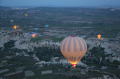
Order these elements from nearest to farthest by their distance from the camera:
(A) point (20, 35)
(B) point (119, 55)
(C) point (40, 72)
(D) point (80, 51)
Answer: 1. (D) point (80, 51)
2. (C) point (40, 72)
3. (B) point (119, 55)
4. (A) point (20, 35)

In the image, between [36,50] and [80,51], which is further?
[36,50]

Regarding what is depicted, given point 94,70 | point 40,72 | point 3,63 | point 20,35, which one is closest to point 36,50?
point 3,63

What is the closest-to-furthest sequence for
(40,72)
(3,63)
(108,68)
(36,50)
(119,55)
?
(40,72) < (108,68) < (3,63) < (119,55) < (36,50)

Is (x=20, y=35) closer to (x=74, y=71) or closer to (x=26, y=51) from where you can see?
(x=26, y=51)

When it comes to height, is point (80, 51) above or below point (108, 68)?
above

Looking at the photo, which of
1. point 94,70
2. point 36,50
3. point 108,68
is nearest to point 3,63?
point 36,50

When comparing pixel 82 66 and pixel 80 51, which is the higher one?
pixel 80 51

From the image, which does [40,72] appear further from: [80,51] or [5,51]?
[5,51]

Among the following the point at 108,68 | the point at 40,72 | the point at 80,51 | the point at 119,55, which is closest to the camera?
the point at 80,51

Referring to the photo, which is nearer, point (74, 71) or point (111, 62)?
point (74, 71)
